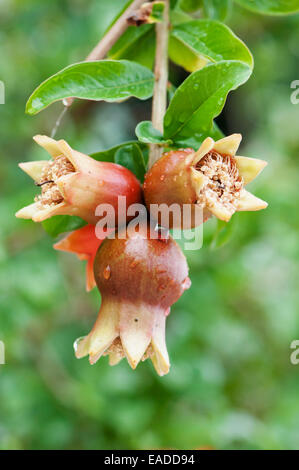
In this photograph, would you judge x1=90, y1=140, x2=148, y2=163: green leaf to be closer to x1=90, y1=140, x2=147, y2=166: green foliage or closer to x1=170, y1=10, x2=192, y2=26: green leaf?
x1=90, y1=140, x2=147, y2=166: green foliage

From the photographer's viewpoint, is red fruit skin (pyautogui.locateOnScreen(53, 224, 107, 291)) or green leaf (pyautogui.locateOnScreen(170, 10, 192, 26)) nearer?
red fruit skin (pyautogui.locateOnScreen(53, 224, 107, 291))

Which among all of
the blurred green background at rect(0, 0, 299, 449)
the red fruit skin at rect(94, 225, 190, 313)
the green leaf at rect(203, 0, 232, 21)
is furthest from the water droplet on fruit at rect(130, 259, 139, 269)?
the blurred green background at rect(0, 0, 299, 449)

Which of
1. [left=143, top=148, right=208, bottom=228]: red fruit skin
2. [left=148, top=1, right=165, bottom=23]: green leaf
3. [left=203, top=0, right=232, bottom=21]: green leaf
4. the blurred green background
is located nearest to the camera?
[left=143, top=148, right=208, bottom=228]: red fruit skin

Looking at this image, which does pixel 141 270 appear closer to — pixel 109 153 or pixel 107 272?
pixel 107 272

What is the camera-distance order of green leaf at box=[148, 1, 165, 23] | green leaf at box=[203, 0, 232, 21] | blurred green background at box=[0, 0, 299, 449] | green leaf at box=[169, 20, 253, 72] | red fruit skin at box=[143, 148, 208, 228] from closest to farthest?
red fruit skin at box=[143, 148, 208, 228]
green leaf at box=[169, 20, 253, 72]
green leaf at box=[148, 1, 165, 23]
green leaf at box=[203, 0, 232, 21]
blurred green background at box=[0, 0, 299, 449]

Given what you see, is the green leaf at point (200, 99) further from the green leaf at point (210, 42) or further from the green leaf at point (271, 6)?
the green leaf at point (271, 6)

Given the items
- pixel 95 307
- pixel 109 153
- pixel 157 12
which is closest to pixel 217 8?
pixel 157 12

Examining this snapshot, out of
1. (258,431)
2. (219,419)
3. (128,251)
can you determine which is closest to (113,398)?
(219,419)
